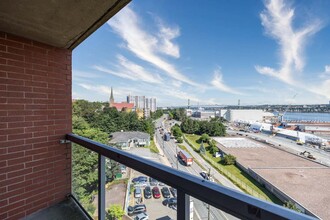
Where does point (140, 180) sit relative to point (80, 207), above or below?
above

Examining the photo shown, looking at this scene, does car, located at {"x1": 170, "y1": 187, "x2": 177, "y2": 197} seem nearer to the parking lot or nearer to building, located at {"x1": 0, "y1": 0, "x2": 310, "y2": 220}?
the parking lot

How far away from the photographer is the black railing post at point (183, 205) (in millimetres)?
765

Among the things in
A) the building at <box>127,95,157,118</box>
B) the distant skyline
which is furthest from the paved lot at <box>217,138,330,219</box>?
the building at <box>127,95,157,118</box>

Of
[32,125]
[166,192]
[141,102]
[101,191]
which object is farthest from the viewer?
[141,102]

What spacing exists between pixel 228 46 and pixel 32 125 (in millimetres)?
15153

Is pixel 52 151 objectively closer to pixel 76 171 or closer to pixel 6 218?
pixel 76 171

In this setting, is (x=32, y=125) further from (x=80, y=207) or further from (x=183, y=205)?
(x=183, y=205)

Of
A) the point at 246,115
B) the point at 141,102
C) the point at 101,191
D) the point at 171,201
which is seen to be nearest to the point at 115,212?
the point at 101,191

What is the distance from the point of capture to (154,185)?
0.98 metres

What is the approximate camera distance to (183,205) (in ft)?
2.53

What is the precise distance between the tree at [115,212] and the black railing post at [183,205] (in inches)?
30.3

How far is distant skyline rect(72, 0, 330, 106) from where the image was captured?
471 centimetres

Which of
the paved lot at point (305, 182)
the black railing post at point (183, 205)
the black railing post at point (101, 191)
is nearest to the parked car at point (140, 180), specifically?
the black railing post at point (183, 205)

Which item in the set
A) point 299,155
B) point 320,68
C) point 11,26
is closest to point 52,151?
point 11,26
